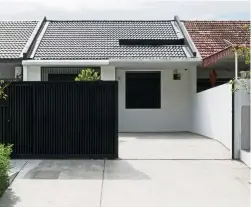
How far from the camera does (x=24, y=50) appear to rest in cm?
1513

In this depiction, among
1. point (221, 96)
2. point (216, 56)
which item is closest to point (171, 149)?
point (221, 96)

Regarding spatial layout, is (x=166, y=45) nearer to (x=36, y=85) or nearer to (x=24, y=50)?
(x=24, y=50)

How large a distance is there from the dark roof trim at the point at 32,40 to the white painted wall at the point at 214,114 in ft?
23.1

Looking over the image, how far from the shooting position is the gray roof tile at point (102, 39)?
598 inches

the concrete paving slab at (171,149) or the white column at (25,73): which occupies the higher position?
the white column at (25,73)

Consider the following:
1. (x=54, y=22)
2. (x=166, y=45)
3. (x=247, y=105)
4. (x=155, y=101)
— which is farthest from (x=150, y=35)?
(x=247, y=105)

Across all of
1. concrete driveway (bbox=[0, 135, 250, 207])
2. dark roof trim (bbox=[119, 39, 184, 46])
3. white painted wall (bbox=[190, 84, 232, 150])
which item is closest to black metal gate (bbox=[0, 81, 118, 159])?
concrete driveway (bbox=[0, 135, 250, 207])

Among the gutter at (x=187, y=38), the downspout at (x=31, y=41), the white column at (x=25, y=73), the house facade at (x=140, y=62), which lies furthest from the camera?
the gutter at (x=187, y=38)

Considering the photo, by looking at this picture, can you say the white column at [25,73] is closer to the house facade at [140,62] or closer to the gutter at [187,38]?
the house facade at [140,62]

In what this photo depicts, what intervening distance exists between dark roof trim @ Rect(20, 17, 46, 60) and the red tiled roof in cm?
704

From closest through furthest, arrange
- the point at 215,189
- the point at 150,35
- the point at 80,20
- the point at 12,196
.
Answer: the point at 12,196 < the point at 215,189 < the point at 150,35 < the point at 80,20

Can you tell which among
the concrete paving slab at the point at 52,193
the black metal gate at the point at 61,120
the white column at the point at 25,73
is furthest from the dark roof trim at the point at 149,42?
the concrete paving slab at the point at 52,193

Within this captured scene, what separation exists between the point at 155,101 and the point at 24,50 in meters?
5.92

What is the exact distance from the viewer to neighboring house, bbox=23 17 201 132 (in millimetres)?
14586
